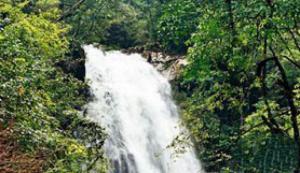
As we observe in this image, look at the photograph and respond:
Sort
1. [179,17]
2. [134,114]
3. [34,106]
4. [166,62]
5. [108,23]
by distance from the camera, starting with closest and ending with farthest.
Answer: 1. [179,17]
2. [34,106]
3. [134,114]
4. [166,62]
5. [108,23]

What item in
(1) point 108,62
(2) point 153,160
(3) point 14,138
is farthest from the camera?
(1) point 108,62

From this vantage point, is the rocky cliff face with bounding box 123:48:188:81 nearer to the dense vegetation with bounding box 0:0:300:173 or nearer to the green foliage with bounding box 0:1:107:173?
the dense vegetation with bounding box 0:0:300:173

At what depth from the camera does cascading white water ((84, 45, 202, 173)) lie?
1855cm

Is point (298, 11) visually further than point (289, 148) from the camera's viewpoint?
No

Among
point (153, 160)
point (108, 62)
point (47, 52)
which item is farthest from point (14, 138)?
point (108, 62)

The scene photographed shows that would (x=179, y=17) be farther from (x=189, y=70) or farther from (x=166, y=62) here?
(x=166, y=62)

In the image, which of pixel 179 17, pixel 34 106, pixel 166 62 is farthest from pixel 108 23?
pixel 179 17

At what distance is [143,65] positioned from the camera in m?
25.4

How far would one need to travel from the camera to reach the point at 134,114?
21.0m

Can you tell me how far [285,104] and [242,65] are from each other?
15.0 meters

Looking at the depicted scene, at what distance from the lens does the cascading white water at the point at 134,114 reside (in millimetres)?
18547

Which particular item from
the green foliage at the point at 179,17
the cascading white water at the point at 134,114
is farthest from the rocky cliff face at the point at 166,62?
the green foliage at the point at 179,17

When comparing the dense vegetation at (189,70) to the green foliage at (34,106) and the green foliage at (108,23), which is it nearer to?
the green foliage at (34,106)

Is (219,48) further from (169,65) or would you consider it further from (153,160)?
(169,65)
